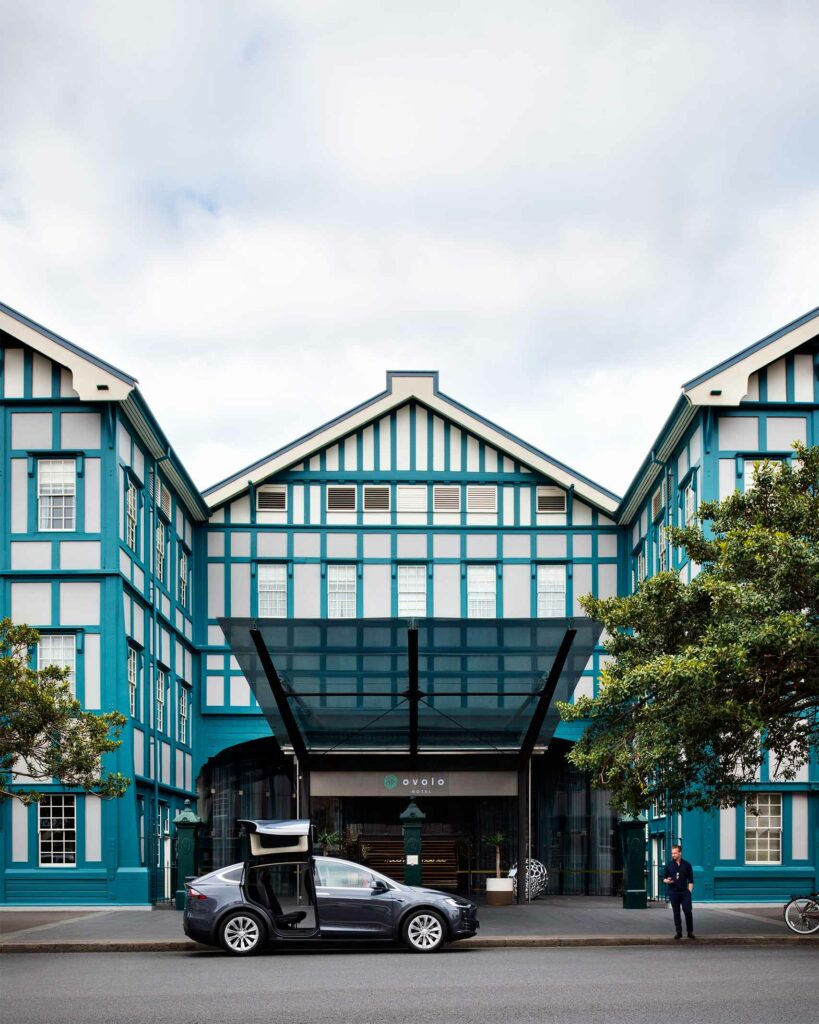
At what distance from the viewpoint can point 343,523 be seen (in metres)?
42.6

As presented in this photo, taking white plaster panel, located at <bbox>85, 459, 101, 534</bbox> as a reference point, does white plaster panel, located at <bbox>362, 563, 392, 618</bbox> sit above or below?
below

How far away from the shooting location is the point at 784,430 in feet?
109

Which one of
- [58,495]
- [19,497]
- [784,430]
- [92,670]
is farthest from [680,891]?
[19,497]

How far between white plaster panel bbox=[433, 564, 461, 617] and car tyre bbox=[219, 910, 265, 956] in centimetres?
2216

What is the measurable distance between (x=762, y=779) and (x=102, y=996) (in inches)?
811

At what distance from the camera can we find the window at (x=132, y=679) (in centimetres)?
3325

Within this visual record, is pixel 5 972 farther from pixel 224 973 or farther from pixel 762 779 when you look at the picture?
pixel 762 779

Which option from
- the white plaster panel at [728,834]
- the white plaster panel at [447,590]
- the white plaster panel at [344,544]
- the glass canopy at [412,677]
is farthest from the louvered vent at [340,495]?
the white plaster panel at [728,834]

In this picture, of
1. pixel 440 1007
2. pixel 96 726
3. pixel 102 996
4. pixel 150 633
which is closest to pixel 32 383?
pixel 150 633

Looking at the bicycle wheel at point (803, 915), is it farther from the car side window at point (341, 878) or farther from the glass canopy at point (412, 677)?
the car side window at point (341, 878)

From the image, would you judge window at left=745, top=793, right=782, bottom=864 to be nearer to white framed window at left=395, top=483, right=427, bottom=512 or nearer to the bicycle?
the bicycle

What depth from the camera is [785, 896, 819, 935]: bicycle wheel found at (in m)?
23.3

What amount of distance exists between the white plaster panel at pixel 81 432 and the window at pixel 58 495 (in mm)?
444

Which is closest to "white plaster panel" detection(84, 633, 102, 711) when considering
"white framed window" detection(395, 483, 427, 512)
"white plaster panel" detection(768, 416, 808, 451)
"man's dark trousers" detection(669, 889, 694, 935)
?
"white framed window" detection(395, 483, 427, 512)
